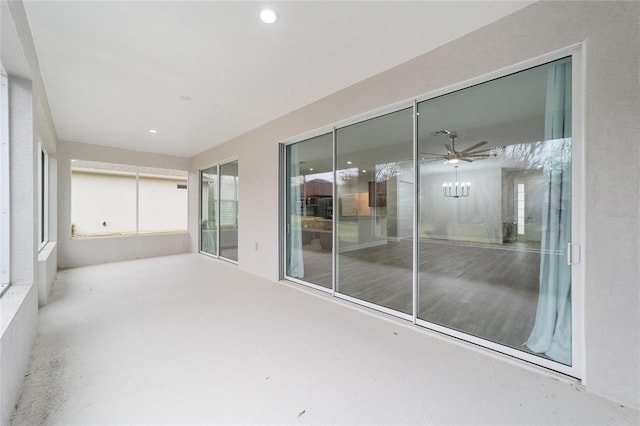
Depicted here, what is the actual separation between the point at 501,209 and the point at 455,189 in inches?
24.9

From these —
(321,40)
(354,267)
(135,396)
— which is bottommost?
(135,396)

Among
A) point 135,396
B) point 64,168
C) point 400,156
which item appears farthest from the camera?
point 64,168

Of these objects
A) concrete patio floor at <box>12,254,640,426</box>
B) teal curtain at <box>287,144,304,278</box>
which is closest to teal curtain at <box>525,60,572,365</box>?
concrete patio floor at <box>12,254,640,426</box>

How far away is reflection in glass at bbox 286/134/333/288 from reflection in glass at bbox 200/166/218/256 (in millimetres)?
2913

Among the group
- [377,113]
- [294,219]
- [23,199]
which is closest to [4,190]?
[23,199]

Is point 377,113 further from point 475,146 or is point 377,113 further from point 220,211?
point 220,211

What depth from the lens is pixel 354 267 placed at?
402 centimetres

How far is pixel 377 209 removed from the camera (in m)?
3.56

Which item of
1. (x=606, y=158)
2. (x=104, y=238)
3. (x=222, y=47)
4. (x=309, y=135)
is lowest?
(x=104, y=238)

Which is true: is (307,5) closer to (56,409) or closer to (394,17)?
(394,17)

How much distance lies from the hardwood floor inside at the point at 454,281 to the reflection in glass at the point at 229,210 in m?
2.39

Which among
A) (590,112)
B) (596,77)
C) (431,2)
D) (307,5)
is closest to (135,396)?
(307,5)

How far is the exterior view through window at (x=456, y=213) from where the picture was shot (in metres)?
2.03

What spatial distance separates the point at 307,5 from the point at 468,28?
4.65ft
